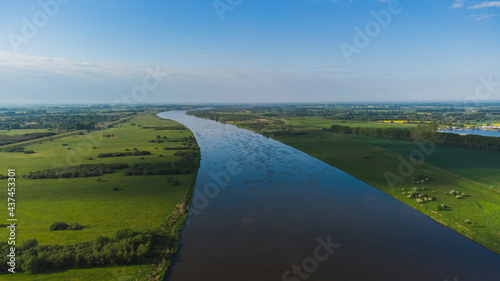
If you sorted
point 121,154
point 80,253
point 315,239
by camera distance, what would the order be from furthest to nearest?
point 121,154 → point 315,239 → point 80,253

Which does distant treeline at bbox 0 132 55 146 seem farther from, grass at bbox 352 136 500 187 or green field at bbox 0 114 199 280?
grass at bbox 352 136 500 187

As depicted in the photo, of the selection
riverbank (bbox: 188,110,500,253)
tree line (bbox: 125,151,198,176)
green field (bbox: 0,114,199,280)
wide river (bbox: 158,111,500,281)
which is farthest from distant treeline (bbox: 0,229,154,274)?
riverbank (bbox: 188,110,500,253)

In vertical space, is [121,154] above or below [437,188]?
above

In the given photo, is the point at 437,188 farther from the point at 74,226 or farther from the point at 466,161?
the point at 74,226

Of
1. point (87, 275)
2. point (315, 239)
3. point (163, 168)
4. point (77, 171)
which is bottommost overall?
point (315, 239)

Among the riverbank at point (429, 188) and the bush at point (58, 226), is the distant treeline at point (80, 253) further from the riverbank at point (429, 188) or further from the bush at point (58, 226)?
the riverbank at point (429, 188)

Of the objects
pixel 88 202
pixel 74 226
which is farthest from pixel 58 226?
pixel 88 202

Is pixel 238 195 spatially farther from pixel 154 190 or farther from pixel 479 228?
pixel 479 228
